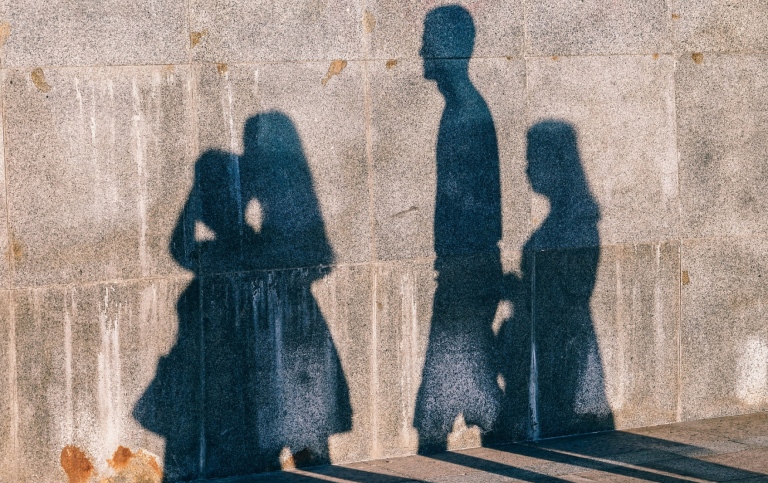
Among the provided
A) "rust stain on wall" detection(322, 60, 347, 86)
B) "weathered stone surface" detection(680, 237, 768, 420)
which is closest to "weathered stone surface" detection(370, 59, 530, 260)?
"rust stain on wall" detection(322, 60, 347, 86)

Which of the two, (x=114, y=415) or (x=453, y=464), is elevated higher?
(x=114, y=415)

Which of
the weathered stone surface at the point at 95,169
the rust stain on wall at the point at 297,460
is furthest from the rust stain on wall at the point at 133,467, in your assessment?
the weathered stone surface at the point at 95,169

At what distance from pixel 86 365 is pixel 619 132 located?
4.09m

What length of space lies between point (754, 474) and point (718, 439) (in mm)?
766

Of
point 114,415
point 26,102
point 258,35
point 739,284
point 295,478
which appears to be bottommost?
point 295,478

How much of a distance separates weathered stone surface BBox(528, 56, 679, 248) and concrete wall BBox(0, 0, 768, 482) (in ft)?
0.06

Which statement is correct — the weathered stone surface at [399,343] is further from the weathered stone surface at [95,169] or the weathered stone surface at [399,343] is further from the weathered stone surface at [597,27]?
the weathered stone surface at [597,27]

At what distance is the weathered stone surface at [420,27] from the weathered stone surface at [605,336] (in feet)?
5.08

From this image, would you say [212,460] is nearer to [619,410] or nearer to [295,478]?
[295,478]

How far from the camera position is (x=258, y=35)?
20.7ft

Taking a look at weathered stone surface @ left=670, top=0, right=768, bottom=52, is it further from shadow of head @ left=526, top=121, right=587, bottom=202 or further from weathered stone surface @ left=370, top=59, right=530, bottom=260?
weathered stone surface @ left=370, top=59, right=530, bottom=260

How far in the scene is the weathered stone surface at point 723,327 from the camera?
7297 millimetres

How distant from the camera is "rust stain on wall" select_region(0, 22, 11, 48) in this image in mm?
5840

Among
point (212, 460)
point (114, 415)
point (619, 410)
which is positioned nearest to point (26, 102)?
point (114, 415)
